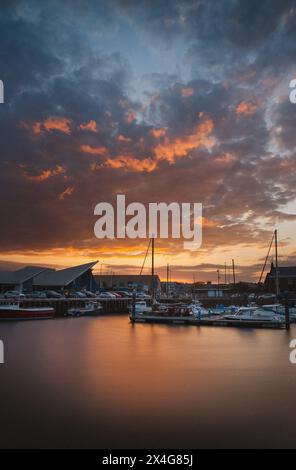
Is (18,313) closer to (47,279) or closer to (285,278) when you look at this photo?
(47,279)

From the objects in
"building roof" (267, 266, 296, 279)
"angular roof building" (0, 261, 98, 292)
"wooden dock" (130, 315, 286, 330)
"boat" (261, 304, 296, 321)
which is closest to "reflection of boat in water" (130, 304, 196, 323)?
"wooden dock" (130, 315, 286, 330)

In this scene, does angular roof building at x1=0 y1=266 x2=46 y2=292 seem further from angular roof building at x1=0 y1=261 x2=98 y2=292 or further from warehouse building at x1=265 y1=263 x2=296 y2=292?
warehouse building at x1=265 y1=263 x2=296 y2=292

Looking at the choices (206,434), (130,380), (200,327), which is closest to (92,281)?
(200,327)

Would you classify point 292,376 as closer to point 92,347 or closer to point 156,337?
point 92,347

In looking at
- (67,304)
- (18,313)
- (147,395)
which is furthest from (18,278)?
(147,395)

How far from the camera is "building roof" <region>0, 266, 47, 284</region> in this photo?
9356 cm

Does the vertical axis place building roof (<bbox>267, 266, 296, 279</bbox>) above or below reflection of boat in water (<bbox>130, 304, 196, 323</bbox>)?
above

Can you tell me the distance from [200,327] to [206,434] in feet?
119

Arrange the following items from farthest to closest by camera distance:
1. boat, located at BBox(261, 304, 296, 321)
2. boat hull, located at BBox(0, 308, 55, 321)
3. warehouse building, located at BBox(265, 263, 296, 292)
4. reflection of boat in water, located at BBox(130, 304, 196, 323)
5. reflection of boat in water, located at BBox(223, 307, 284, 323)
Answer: warehouse building, located at BBox(265, 263, 296, 292) → boat, located at BBox(261, 304, 296, 321) → boat hull, located at BBox(0, 308, 55, 321) → reflection of boat in water, located at BBox(130, 304, 196, 323) → reflection of boat in water, located at BBox(223, 307, 284, 323)

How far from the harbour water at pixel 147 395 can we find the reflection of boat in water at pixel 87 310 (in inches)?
1230

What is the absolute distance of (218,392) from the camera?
691 inches

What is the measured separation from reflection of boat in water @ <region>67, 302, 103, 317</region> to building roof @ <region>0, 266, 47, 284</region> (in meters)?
27.8

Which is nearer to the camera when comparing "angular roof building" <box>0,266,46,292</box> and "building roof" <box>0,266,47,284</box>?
"angular roof building" <box>0,266,46,292</box>

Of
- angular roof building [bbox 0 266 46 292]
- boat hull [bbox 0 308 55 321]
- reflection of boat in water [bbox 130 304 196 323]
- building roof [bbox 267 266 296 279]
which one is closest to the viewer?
reflection of boat in water [bbox 130 304 196 323]
